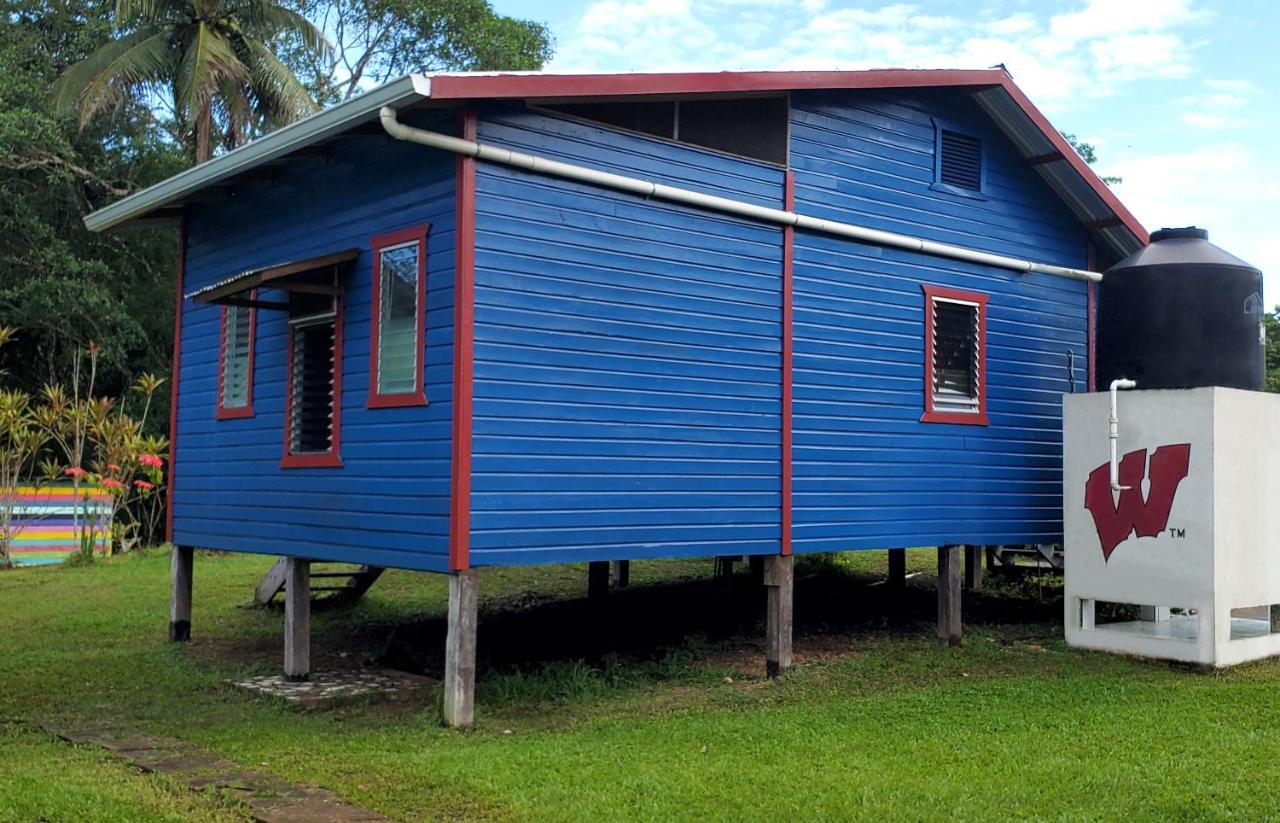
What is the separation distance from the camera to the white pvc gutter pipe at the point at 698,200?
9.44 meters

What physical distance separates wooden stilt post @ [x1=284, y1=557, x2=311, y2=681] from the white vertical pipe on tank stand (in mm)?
7815

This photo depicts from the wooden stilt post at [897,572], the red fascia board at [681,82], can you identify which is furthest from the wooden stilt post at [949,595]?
the red fascia board at [681,82]

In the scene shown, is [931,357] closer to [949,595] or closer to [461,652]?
[949,595]

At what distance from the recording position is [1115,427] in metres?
12.8

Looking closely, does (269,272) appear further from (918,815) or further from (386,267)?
(918,815)

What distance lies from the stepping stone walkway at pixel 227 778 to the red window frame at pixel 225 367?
391 cm

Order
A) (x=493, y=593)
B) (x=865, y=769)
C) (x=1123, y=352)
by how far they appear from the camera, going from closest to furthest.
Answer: (x=865, y=769), (x=1123, y=352), (x=493, y=593)

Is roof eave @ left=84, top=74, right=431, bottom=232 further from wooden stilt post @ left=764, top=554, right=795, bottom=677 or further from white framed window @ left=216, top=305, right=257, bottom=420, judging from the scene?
wooden stilt post @ left=764, top=554, right=795, bottom=677

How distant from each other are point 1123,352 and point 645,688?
6.09 m

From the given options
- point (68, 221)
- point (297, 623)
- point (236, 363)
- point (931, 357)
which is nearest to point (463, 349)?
point (297, 623)

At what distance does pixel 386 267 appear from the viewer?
10719 mm

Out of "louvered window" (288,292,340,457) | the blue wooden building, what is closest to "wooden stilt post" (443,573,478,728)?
the blue wooden building

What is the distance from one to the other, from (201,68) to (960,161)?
16.0m

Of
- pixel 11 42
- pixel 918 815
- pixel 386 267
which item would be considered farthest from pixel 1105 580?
pixel 11 42
